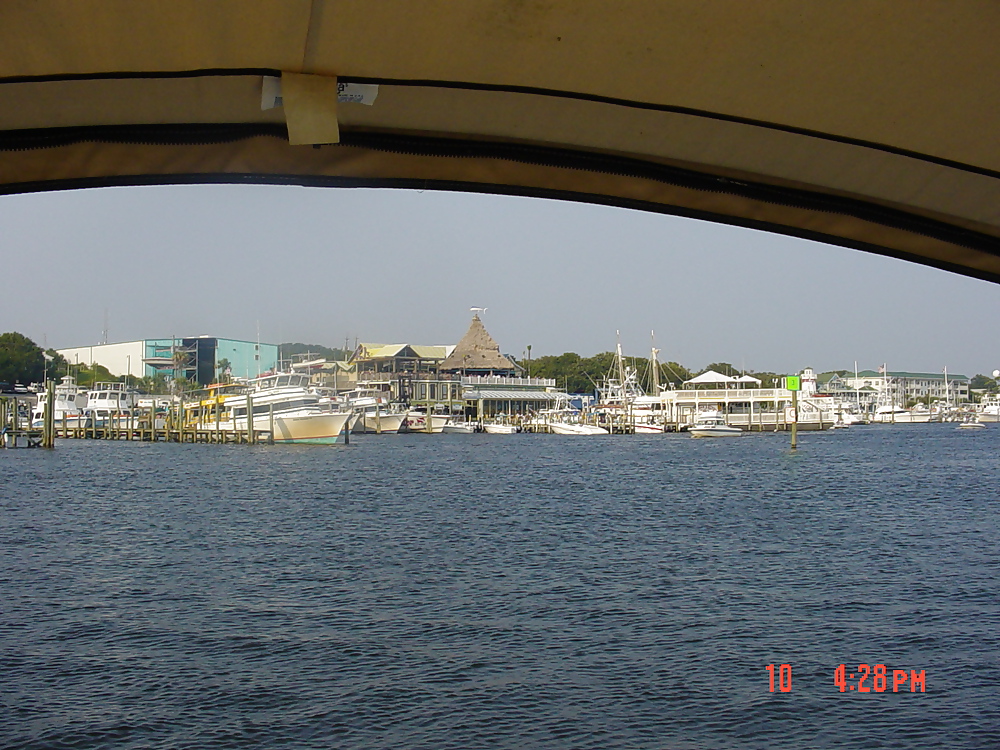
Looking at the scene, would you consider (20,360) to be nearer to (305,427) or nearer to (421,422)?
(421,422)

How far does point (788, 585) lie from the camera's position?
55.7 ft

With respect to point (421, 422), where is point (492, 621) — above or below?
below

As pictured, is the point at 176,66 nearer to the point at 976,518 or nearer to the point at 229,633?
the point at 229,633

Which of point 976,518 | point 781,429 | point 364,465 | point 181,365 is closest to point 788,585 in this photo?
point 976,518

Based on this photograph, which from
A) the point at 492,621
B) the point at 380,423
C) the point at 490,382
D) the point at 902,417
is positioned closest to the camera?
the point at 492,621

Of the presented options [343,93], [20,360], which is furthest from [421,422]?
[343,93]

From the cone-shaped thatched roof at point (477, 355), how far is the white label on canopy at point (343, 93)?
384ft

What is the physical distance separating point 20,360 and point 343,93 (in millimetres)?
118496

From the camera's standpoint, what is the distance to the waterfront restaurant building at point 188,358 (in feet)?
Answer: 351

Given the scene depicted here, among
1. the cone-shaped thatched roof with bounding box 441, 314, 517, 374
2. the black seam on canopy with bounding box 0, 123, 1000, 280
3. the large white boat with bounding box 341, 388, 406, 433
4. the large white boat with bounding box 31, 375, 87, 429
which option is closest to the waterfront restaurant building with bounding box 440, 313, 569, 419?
the cone-shaped thatched roof with bounding box 441, 314, 517, 374

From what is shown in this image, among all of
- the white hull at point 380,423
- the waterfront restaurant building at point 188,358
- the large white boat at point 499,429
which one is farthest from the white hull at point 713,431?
the waterfront restaurant building at point 188,358

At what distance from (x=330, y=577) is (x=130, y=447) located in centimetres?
5169

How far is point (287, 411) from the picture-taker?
6300 centimetres

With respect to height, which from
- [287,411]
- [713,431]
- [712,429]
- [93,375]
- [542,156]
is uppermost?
[93,375]
